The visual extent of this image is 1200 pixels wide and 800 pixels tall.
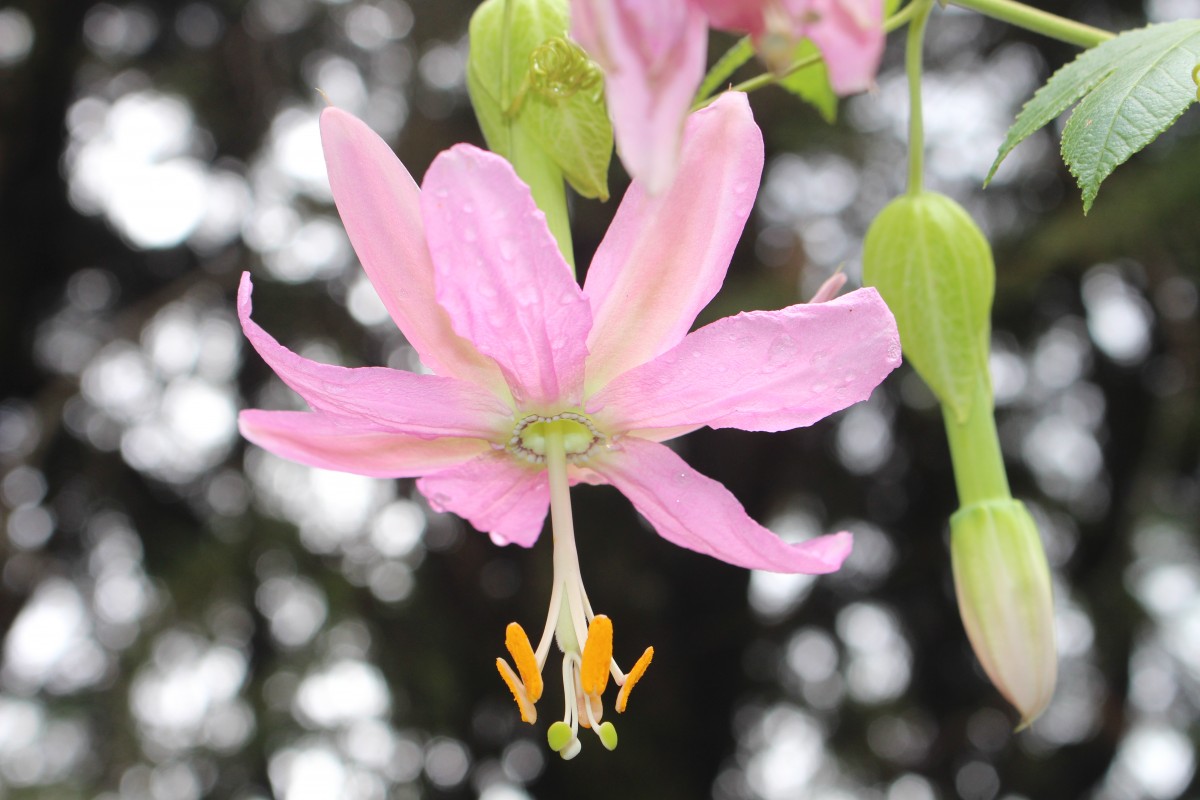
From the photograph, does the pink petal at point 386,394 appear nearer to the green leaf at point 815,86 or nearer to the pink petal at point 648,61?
the pink petal at point 648,61

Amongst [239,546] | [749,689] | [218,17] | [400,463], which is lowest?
[749,689]

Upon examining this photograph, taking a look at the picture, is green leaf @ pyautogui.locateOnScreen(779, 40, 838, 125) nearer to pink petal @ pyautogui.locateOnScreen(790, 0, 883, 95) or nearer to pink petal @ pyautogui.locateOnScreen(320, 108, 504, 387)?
pink petal @ pyautogui.locateOnScreen(320, 108, 504, 387)

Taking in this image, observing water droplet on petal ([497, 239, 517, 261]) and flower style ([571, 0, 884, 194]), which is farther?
water droplet on petal ([497, 239, 517, 261])

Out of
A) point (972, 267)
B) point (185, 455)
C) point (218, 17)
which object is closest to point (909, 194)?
point (972, 267)

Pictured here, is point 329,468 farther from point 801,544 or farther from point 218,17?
point 218,17

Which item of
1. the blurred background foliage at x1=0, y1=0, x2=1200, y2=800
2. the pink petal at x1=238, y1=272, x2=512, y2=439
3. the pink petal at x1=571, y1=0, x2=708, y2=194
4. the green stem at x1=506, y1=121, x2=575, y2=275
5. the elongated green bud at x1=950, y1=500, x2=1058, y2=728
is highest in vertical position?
the pink petal at x1=571, y1=0, x2=708, y2=194

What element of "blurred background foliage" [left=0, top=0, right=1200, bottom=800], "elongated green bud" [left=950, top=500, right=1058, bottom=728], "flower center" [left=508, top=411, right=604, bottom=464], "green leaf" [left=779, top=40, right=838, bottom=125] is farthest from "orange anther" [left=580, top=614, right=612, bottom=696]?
"blurred background foliage" [left=0, top=0, right=1200, bottom=800]

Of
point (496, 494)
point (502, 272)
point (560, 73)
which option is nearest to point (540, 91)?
point (560, 73)

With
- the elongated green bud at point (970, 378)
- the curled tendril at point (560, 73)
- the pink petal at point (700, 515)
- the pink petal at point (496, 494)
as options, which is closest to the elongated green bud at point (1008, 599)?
the elongated green bud at point (970, 378)
